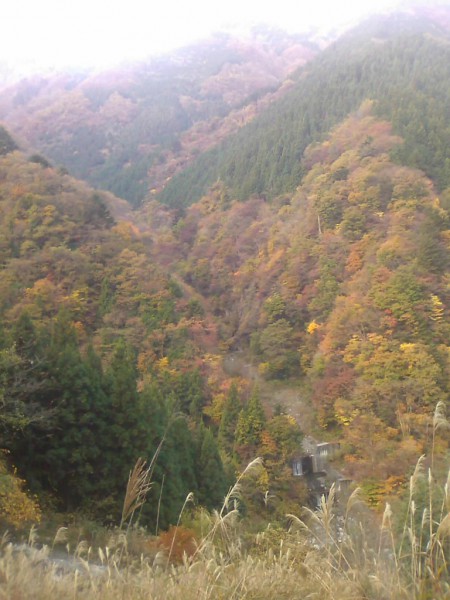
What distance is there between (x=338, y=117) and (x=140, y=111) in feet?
189

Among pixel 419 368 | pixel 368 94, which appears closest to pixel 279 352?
pixel 419 368

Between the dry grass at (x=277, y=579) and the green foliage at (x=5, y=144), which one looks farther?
the green foliage at (x=5, y=144)

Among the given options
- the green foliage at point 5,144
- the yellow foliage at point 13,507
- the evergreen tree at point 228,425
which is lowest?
the evergreen tree at point 228,425

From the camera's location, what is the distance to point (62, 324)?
20.3 meters

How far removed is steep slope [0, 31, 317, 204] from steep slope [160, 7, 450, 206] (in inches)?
455

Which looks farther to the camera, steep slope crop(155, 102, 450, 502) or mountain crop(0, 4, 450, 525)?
steep slope crop(155, 102, 450, 502)

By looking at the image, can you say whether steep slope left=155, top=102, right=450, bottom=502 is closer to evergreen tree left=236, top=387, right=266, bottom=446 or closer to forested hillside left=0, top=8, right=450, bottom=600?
forested hillside left=0, top=8, right=450, bottom=600

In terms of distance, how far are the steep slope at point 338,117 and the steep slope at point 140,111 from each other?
1156 centimetres

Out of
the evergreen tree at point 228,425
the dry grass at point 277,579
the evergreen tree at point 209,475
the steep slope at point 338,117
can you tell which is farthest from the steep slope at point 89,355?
the steep slope at point 338,117

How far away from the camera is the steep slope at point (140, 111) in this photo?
263ft

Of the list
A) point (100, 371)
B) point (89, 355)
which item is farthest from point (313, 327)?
point (100, 371)

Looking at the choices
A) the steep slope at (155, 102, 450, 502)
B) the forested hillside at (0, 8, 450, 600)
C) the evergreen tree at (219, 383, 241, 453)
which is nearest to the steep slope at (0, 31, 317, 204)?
the forested hillside at (0, 8, 450, 600)

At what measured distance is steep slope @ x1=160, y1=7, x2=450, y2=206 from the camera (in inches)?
1714

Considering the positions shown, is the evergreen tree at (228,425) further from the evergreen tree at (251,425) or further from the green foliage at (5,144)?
the green foliage at (5,144)
